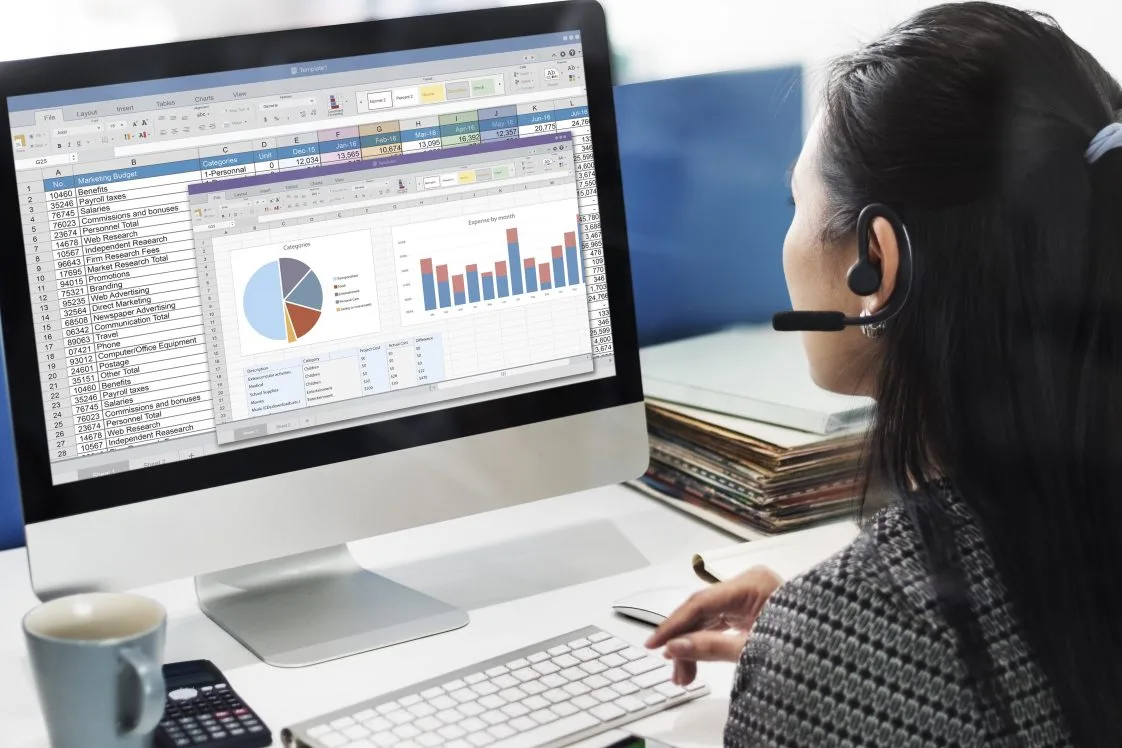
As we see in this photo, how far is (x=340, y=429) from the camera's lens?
0.94 meters

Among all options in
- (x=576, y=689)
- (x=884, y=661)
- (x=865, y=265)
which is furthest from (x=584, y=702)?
(x=865, y=265)

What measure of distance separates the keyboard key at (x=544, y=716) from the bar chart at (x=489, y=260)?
33 cm

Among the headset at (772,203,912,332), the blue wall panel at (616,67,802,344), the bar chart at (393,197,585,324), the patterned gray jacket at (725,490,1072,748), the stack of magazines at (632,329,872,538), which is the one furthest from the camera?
the blue wall panel at (616,67,802,344)

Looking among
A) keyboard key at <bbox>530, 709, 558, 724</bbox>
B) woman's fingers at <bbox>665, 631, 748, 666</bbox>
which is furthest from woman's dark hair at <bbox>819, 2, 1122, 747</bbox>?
keyboard key at <bbox>530, 709, 558, 724</bbox>

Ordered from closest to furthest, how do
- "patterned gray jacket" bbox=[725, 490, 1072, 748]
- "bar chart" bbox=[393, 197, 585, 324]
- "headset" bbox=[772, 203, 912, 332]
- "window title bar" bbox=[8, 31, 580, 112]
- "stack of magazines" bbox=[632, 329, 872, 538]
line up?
"patterned gray jacket" bbox=[725, 490, 1072, 748]
"headset" bbox=[772, 203, 912, 332]
"window title bar" bbox=[8, 31, 580, 112]
"bar chart" bbox=[393, 197, 585, 324]
"stack of magazines" bbox=[632, 329, 872, 538]

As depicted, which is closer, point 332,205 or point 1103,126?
point 1103,126

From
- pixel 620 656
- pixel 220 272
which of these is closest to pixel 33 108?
pixel 220 272

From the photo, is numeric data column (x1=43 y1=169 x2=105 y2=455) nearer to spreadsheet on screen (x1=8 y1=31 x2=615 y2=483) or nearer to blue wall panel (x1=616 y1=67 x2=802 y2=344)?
spreadsheet on screen (x1=8 y1=31 x2=615 y2=483)

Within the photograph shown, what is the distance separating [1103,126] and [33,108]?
70 centimetres

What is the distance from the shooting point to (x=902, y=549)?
26.3 inches

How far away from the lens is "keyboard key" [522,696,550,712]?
79 cm

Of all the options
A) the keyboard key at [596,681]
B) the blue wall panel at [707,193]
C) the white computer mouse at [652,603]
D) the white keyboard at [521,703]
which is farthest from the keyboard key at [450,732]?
the blue wall panel at [707,193]

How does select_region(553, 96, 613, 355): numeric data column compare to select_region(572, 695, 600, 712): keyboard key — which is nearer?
select_region(572, 695, 600, 712): keyboard key

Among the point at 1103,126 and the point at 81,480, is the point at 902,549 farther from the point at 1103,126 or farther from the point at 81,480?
the point at 81,480
